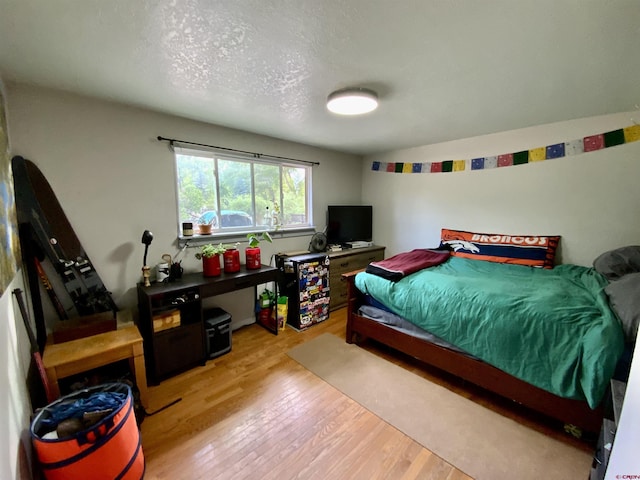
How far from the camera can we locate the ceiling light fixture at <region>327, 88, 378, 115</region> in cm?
180

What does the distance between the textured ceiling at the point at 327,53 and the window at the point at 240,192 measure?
550 millimetres

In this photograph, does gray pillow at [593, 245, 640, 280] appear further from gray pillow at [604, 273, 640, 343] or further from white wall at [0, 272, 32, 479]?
white wall at [0, 272, 32, 479]

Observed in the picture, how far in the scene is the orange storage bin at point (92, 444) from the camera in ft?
3.70

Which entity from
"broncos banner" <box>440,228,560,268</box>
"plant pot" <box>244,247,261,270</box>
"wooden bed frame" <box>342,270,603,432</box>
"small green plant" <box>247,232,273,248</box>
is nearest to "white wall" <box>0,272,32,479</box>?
"plant pot" <box>244,247,261,270</box>

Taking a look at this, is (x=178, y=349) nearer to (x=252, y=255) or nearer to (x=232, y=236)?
(x=252, y=255)

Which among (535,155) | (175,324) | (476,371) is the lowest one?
(476,371)

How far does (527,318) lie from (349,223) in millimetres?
2569

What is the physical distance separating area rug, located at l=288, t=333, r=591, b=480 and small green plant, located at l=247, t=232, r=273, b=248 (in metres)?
1.22

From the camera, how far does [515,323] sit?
1685mm

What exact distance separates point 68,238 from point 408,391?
2.79 meters

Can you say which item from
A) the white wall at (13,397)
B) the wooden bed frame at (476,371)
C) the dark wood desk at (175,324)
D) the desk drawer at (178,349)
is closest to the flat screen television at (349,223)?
the wooden bed frame at (476,371)

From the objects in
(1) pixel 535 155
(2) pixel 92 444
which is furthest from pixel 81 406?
(1) pixel 535 155

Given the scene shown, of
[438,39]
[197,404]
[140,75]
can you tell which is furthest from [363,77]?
[197,404]

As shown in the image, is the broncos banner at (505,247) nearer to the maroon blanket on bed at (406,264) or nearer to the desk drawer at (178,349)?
the maroon blanket on bed at (406,264)
